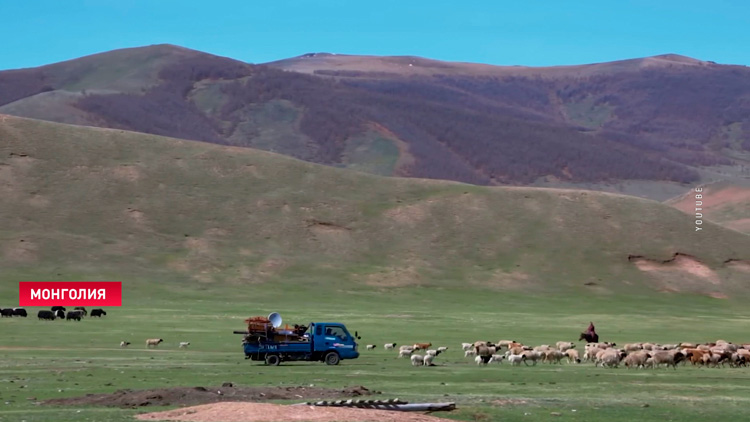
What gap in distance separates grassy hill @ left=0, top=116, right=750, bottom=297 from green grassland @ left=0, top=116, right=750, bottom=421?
0.28 meters

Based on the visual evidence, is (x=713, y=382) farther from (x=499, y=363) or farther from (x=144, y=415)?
(x=144, y=415)

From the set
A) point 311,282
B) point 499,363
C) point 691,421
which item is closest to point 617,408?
point 691,421

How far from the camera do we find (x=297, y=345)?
44.9m

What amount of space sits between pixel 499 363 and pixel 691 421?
18581 mm

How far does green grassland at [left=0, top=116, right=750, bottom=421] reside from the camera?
65188mm

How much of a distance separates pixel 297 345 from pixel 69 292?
5794 cm

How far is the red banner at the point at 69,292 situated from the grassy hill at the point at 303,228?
9.63ft

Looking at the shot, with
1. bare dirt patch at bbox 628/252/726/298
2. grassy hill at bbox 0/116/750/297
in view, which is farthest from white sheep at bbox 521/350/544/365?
bare dirt patch at bbox 628/252/726/298

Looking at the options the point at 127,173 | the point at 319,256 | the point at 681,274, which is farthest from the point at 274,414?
the point at 127,173

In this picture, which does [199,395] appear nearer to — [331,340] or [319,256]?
[331,340]

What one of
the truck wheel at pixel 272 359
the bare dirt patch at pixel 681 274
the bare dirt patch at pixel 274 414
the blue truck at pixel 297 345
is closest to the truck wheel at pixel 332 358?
the blue truck at pixel 297 345

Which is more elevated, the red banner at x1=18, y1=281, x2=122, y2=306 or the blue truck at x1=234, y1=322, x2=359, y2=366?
the red banner at x1=18, y1=281, x2=122, y2=306

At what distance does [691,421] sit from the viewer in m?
27.9

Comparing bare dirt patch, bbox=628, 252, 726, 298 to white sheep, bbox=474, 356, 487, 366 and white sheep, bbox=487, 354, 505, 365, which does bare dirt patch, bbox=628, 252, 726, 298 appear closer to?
white sheep, bbox=487, 354, 505, 365
